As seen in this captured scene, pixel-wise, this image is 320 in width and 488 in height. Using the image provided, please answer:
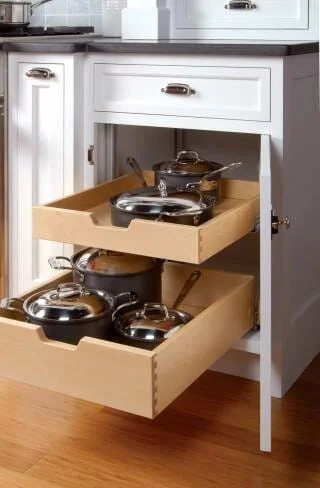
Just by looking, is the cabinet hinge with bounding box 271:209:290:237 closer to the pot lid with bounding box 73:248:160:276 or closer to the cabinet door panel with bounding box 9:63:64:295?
the pot lid with bounding box 73:248:160:276

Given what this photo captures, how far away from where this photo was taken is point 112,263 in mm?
2043

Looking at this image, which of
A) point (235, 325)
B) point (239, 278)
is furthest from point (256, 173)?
point (235, 325)

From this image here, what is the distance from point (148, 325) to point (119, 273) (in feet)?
0.69

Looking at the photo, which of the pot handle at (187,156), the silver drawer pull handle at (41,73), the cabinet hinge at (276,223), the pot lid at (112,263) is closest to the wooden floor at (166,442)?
the pot lid at (112,263)

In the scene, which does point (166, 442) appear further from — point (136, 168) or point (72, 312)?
point (136, 168)

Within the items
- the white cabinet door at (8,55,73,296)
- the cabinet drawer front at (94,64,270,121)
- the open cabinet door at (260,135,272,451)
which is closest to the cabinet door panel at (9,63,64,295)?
the white cabinet door at (8,55,73,296)

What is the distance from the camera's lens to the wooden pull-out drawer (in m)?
1.77

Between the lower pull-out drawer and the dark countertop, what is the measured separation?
58cm

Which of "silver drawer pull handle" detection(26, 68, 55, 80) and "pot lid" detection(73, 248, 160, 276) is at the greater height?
"silver drawer pull handle" detection(26, 68, 55, 80)

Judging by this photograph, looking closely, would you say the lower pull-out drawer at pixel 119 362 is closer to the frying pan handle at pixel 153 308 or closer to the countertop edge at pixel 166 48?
the frying pan handle at pixel 153 308

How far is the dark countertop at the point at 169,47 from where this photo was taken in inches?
74.9

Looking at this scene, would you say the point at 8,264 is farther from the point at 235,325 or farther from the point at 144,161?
the point at 235,325

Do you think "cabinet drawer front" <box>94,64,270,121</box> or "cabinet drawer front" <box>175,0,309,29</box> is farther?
"cabinet drawer front" <box>175,0,309,29</box>

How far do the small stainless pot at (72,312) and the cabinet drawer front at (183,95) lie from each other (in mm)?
529
